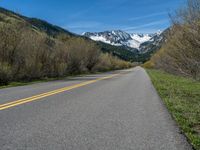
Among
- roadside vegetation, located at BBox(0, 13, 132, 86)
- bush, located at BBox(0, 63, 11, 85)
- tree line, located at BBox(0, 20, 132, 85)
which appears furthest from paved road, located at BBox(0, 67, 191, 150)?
tree line, located at BBox(0, 20, 132, 85)

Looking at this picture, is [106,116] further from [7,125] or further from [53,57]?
[53,57]

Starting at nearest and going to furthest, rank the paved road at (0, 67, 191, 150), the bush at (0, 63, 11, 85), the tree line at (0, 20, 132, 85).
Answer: the paved road at (0, 67, 191, 150), the bush at (0, 63, 11, 85), the tree line at (0, 20, 132, 85)

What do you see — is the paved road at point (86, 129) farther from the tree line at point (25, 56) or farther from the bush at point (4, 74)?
the tree line at point (25, 56)

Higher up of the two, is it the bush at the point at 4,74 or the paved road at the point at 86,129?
the bush at the point at 4,74

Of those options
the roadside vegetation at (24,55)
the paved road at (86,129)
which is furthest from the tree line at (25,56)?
the paved road at (86,129)

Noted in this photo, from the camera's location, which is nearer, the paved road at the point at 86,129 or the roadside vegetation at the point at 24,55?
the paved road at the point at 86,129

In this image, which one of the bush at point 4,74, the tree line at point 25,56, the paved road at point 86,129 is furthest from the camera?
the tree line at point 25,56

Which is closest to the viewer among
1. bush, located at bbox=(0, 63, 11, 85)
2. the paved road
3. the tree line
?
the paved road

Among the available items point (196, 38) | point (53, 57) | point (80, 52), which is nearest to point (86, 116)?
point (196, 38)

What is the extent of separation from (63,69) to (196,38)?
30964 millimetres

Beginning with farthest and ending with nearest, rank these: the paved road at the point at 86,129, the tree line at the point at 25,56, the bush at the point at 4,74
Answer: the tree line at the point at 25,56 < the bush at the point at 4,74 < the paved road at the point at 86,129

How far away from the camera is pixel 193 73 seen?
48.8ft

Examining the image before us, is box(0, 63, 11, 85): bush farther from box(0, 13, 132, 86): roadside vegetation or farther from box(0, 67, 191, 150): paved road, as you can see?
box(0, 67, 191, 150): paved road

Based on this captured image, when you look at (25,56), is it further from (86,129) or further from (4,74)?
(86,129)
